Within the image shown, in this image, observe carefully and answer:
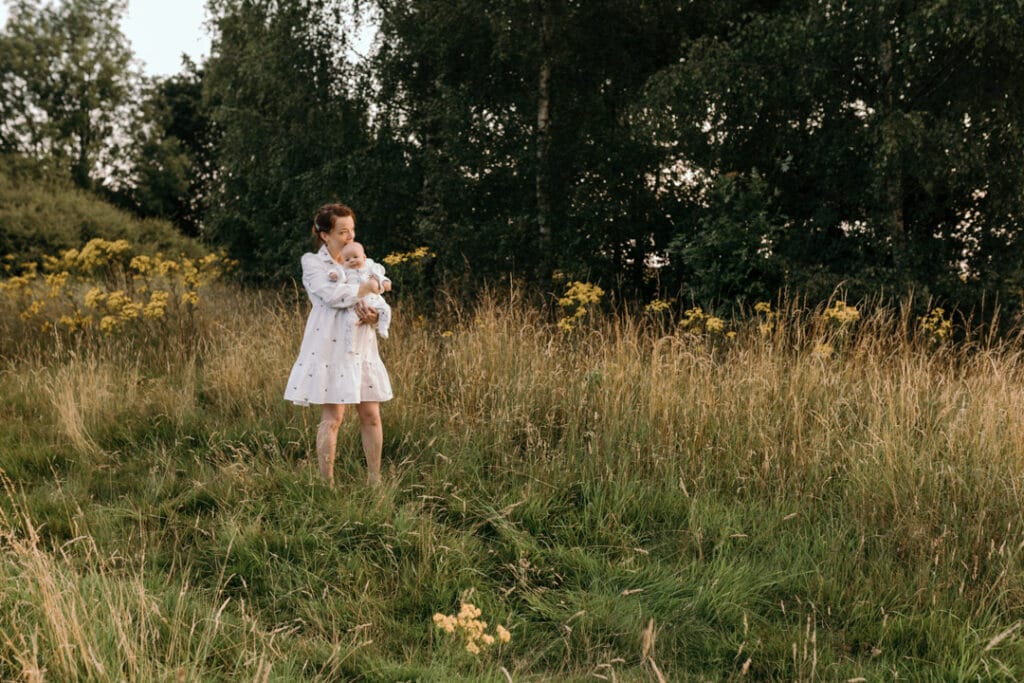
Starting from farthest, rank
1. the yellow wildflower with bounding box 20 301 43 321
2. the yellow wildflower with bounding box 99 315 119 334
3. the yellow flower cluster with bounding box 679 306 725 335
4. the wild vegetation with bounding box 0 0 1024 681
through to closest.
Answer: the yellow wildflower with bounding box 20 301 43 321
the yellow wildflower with bounding box 99 315 119 334
the yellow flower cluster with bounding box 679 306 725 335
the wild vegetation with bounding box 0 0 1024 681

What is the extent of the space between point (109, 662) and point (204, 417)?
133 inches

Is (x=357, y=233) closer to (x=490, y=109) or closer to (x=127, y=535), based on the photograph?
(x=490, y=109)

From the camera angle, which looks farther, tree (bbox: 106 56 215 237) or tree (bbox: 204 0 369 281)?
tree (bbox: 106 56 215 237)

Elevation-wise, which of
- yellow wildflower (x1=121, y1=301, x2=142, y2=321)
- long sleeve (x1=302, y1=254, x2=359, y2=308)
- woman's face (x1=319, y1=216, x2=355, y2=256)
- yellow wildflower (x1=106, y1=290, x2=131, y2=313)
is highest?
woman's face (x1=319, y1=216, x2=355, y2=256)

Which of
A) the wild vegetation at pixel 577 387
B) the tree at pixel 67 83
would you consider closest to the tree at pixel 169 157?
the tree at pixel 67 83

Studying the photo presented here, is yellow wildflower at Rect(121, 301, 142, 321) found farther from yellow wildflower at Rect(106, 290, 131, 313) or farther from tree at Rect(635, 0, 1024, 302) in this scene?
tree at Rect(635, 0, 1024, 302)

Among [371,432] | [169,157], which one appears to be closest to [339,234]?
[371,432]

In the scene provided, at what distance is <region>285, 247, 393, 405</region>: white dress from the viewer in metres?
4.34

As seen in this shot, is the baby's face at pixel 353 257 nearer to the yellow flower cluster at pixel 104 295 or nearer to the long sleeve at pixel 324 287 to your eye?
the long sleeve at pixel 324 287

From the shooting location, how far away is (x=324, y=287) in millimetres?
4430

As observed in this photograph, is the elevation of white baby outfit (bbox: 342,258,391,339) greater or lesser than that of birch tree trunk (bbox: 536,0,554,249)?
lesser

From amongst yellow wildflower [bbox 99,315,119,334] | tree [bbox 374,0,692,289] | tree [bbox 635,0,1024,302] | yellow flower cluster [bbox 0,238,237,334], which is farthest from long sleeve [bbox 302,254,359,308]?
tree [bbox 374,0,692,289]

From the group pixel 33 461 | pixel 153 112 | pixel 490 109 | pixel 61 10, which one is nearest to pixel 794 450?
pixel 33 461

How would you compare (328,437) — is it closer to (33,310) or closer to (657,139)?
(33,310)
